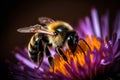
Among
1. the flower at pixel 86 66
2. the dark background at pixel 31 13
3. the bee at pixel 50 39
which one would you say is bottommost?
the dark background at pixel 31 13

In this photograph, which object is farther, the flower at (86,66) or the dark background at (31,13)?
the dark background at (31,13)

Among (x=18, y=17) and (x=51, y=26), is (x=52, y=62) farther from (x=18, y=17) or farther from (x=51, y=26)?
(x=18, y=17)

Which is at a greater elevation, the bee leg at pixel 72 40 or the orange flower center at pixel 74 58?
the bee leg at pixel 72 40

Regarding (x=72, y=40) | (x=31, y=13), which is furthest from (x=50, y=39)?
(x=31, y=13)

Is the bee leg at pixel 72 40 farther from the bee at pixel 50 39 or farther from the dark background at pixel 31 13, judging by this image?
the dark background at pixel 31 13

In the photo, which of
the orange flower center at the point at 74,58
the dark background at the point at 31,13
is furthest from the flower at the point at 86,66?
the dark background at the point at 31,13

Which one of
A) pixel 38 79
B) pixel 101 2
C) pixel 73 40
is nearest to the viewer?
pixel 73 40

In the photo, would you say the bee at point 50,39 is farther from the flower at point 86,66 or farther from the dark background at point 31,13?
the dark background at point 31,13

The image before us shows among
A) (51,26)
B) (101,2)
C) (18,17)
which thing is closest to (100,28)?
(51,26)

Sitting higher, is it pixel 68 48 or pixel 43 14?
pixel 68 48
